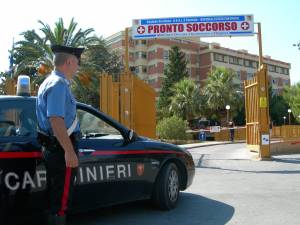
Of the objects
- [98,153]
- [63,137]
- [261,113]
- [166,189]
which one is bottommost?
[166,189]

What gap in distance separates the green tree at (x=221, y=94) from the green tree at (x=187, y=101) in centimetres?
150

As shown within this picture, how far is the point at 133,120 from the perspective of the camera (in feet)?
50.9

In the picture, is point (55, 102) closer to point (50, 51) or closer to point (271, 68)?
point (50, 51)

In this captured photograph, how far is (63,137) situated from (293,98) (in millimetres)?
76205

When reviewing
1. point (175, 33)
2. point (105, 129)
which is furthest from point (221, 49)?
point (105, 129)

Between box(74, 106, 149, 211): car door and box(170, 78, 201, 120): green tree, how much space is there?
158ft

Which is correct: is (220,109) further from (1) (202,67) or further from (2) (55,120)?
(2) (55,120)

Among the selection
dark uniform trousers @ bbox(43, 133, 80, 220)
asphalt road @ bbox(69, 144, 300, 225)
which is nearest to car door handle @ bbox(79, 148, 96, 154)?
asphalt road @ bbox(69, 144, 300, 225)

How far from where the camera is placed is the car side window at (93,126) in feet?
18.2

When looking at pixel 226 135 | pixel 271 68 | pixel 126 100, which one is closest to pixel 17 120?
pixel 126 100

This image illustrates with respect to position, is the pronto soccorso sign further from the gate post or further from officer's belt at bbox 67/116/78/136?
officer's belt at bbox 67/116/78/136

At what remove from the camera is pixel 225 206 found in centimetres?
689

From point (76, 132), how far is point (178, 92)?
5185 centimetres

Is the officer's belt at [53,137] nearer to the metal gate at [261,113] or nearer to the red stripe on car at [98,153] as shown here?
the red stripe on car at [98,153]
